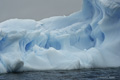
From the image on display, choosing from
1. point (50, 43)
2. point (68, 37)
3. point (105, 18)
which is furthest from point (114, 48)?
point (50, 43)

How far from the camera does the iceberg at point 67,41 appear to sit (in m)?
17.0

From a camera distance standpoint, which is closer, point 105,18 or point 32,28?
point 105,18

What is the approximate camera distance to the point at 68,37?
2008cm

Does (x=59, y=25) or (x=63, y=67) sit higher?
(x=59, y=25)

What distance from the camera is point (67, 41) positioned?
20031 millimetres

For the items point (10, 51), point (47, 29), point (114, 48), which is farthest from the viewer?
point (47, 29)

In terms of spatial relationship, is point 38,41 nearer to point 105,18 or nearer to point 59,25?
point 59,25

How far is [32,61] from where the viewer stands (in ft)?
56.0

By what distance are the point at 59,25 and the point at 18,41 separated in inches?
216

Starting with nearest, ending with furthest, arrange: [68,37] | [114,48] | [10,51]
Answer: [10,51], [114,48], [68,37]

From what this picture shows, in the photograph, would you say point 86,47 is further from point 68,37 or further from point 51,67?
point 51,67

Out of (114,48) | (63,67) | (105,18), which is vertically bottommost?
(63,67)

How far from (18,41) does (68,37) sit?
12.9ft

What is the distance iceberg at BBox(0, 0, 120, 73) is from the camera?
17.0 meters
